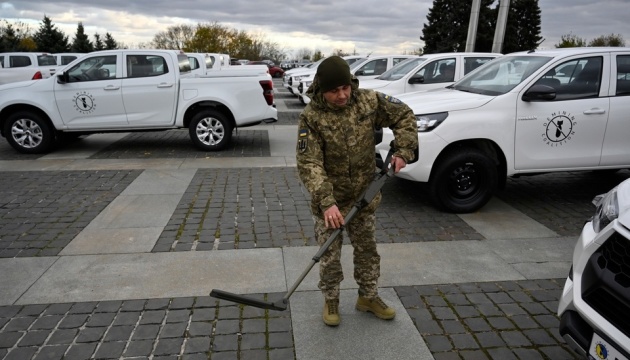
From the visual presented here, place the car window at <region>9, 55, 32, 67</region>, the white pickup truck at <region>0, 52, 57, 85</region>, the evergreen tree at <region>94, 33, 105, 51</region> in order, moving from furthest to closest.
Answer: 1. the evergreen tree at <region>94, 33, 105, 51</region>
2. the car window at <region>9, 55, 32, 67</region>
3. the white pickup truck at <region>0, 52, 57, 85</region>

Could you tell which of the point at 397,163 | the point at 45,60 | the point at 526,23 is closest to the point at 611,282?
the point at 397,163

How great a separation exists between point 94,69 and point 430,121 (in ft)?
20.8

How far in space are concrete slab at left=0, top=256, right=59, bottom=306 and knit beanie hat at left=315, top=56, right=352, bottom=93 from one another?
110 inches

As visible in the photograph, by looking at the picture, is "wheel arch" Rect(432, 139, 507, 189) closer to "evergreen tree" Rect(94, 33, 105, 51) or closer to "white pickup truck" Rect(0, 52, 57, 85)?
"white pickup truck" Rect(0, 52, 57, 85)

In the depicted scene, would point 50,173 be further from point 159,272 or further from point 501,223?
point 501,223

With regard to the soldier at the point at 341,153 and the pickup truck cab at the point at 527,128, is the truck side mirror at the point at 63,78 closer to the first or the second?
the pickup truck cab at the point at 527,128

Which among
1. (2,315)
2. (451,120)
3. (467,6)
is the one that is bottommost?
(2,315)

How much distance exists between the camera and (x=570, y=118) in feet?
17.1

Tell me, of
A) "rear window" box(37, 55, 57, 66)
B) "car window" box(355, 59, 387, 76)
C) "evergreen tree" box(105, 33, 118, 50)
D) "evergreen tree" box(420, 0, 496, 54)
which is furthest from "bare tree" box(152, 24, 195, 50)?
"car window" box(355, 59, 387, 76)

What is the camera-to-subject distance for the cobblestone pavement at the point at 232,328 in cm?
290

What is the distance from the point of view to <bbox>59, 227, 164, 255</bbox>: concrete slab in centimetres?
437

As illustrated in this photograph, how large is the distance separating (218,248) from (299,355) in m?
1.80

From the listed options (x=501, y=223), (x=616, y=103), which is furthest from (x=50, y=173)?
(x=616, y=103)

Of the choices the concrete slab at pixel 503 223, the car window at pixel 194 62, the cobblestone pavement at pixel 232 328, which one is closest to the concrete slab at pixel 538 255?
the concrete slab at pixel 503 223
